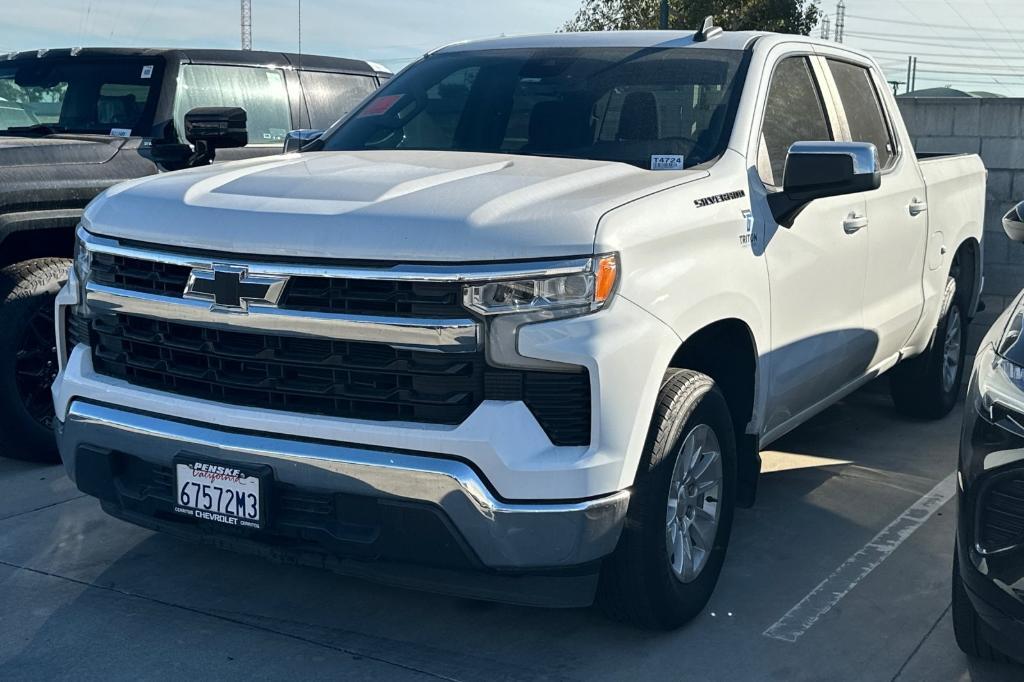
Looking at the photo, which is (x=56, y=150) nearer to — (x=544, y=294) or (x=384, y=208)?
(x=384, y=208)

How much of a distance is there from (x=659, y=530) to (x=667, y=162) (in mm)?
1318

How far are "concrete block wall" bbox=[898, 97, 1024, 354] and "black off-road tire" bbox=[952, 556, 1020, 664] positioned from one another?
444 cm

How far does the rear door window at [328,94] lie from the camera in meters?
7.34

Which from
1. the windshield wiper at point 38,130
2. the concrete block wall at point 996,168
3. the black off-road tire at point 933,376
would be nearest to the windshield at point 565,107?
the windshield wiper at point 38,130

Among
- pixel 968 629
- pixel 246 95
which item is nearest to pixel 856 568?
pixel 968 629

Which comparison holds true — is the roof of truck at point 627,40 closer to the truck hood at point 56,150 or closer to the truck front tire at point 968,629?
the truck hood at point 56,150

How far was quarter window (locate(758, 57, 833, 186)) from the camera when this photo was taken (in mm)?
4406

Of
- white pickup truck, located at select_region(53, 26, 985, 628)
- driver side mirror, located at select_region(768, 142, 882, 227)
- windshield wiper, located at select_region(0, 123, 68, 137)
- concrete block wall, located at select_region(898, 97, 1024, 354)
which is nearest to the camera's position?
white pickup truck, located at select_region(53, 26, 985, 628)

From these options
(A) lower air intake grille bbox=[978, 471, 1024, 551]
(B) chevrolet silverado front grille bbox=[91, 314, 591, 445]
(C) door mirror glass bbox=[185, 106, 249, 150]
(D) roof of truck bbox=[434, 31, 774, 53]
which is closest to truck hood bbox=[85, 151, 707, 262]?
(B) chevrolet silverado front grille bbox=[91, 314, 591, 445]

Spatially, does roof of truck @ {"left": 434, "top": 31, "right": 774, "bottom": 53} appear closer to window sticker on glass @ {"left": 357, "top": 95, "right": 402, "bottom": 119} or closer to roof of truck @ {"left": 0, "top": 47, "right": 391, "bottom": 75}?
window sticker on glass @ {"left": 357, "top": 95, "right": 402, "bottom": 119}

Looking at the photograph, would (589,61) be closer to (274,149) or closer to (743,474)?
(743,474)

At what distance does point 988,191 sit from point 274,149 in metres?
4.55

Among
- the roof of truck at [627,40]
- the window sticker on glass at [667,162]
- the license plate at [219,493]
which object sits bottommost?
the license plate at [219,493]

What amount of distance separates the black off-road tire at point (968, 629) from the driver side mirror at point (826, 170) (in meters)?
1.35
